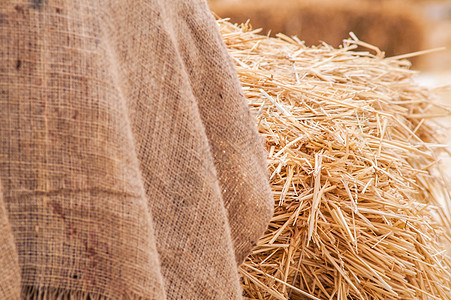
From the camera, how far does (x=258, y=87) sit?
3.99ft

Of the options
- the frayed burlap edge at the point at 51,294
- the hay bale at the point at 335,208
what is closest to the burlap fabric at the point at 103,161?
the frayed burlap edge at the point at 51,294

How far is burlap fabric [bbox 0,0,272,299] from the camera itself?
0.49m

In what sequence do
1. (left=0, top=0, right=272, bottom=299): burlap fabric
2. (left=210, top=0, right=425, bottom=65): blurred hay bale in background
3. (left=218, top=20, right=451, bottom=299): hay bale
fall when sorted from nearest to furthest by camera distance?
(left=0, top=0, right=272, bottom=299): burlap fabric
(left=218, top=20, right=451, bottom=299): hay bale
(left=210, top=0, right=425, bottom=65): blurred hay bale in background

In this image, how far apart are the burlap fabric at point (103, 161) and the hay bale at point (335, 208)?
36cm

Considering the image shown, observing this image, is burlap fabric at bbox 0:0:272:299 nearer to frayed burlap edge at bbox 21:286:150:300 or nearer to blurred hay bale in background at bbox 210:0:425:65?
frayed burlap edge at bbox 21:286:150:300

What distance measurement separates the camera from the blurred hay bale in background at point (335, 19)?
3927mm

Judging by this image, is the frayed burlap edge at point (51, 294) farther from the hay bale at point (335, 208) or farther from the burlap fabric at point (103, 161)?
the hay bale at point (335, 208)

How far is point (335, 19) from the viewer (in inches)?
162

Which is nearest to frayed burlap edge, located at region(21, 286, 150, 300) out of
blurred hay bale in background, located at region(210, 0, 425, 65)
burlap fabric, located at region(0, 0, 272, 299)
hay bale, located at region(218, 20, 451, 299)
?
burlap fabric, located at region(0, 0, 272, 299)

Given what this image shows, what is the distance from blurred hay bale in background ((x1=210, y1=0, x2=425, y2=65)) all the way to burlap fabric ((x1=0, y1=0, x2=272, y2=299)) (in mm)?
3311

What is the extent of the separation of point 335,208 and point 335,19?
334 cm

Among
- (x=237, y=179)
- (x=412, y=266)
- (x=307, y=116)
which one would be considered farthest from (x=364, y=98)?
(x=237, y=179)

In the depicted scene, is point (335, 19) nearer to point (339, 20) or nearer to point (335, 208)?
point (339, 20)

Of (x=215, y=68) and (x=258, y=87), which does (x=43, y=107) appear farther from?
(x=258, y=87)
